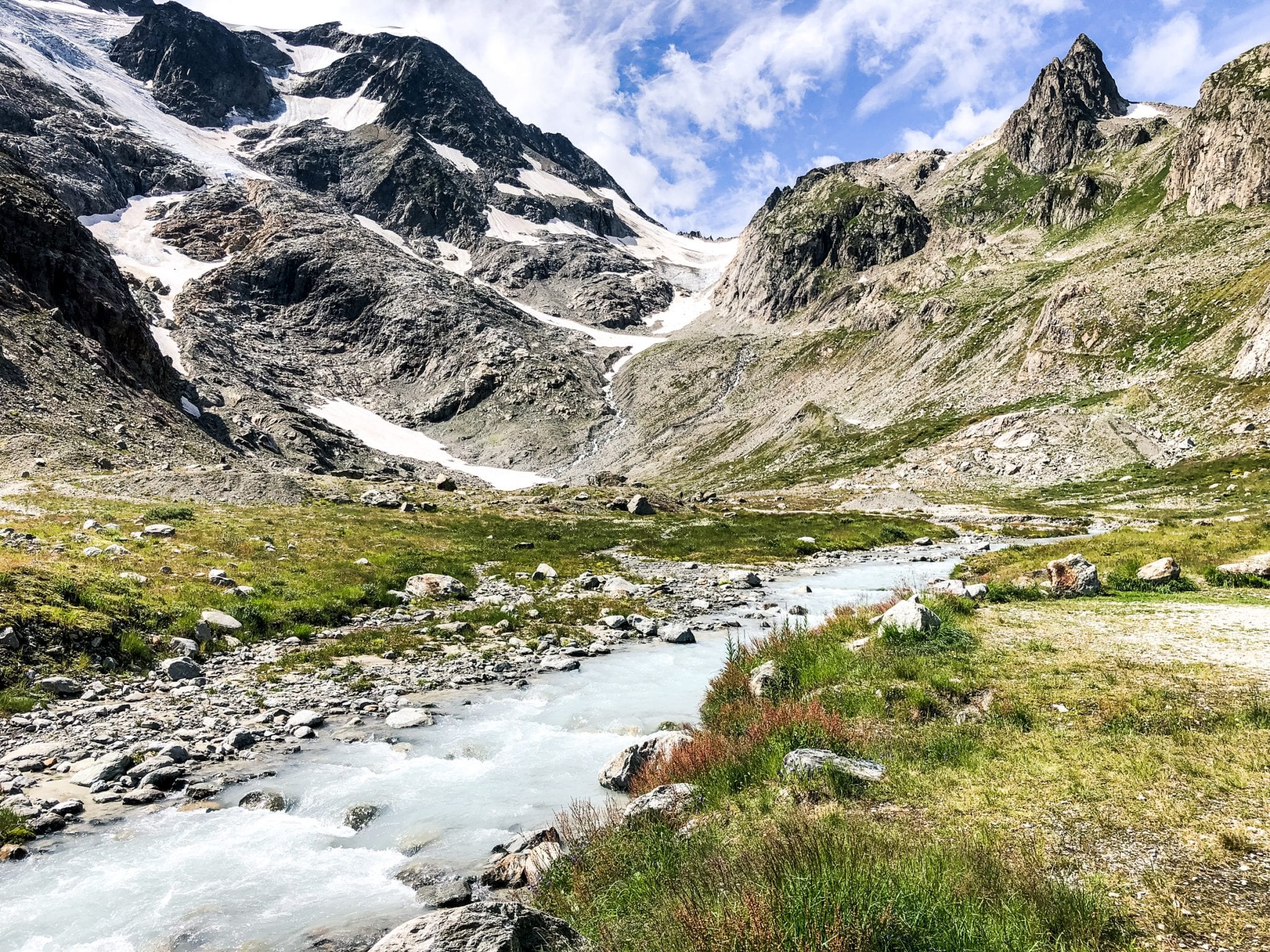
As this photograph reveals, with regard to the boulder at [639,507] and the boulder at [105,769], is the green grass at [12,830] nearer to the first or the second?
the boulder at [105,769]

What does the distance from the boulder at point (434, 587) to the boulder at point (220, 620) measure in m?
8.44

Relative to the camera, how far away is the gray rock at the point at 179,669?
16044mm

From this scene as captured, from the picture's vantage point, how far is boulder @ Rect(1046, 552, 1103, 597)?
20.3 m

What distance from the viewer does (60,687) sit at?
46.4 ft

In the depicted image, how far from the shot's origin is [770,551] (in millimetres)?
49094

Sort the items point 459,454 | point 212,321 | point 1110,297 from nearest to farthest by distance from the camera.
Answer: point 1110,297 → point 459,454 → point 212,321

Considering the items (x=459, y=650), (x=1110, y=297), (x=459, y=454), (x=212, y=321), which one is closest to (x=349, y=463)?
(x=459, y=454)

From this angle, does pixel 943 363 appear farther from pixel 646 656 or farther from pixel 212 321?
pixel 212 321

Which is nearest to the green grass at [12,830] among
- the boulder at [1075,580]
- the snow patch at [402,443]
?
the boulder at [1075,580]

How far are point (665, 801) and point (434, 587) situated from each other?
72.1 ft

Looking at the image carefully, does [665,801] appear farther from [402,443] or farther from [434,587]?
[402,443]

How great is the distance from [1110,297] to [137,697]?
142 metres

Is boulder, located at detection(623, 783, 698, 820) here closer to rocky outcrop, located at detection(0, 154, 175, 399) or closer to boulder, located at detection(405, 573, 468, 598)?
boulder, located at detection(405, 573, 468, 598)

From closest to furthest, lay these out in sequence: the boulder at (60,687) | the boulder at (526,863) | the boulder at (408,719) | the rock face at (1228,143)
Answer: the boulder at (526,863) → the boulder at (60,687) → the boulder at (408,719) → the rock face at (1228,143)
